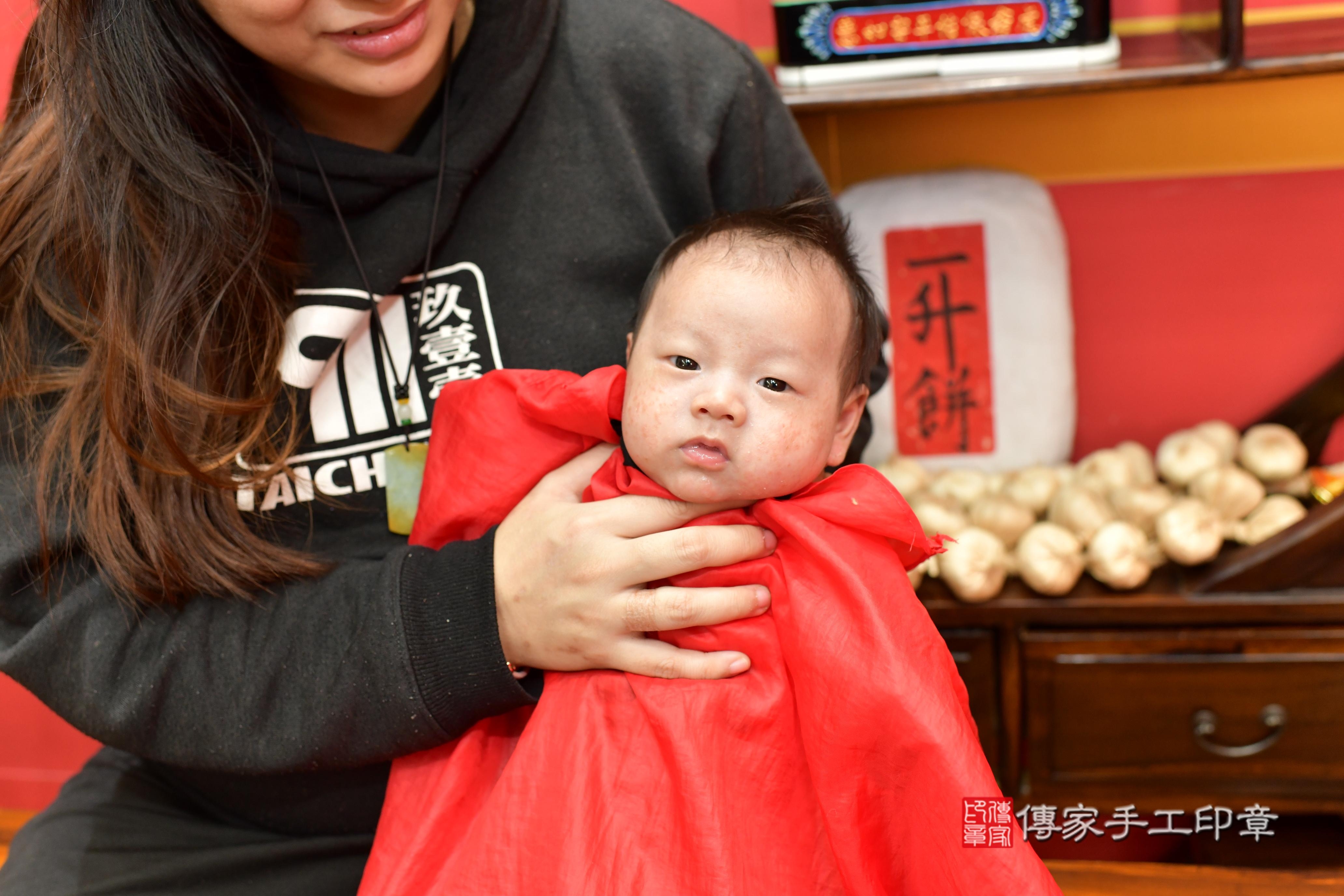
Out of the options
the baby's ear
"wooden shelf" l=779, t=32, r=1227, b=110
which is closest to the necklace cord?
the baby's ear

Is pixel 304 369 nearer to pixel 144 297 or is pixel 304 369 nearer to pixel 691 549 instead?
pixel 144 297

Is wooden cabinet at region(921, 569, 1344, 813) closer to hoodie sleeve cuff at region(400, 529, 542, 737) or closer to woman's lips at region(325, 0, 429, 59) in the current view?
hoodie sleeve cuff at region(400, 529, 542, 737)

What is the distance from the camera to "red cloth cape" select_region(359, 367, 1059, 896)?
787mm

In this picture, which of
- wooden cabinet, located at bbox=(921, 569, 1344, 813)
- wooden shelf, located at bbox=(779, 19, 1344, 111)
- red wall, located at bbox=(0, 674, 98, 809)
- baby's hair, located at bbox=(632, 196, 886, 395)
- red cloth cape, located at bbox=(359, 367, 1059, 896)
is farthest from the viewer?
red wall, located at bbox=(0, 674, 98, 809)

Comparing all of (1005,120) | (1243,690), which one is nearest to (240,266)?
(1005,120)

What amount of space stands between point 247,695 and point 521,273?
48 cm

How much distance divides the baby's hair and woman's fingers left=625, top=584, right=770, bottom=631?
20 cm

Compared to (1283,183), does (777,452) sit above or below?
below

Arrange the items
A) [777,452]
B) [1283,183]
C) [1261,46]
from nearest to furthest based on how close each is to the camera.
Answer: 1. [777,452]
2. [1261,46]
3. [1283,183]

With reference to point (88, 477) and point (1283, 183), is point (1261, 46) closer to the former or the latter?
point (1283, 183)

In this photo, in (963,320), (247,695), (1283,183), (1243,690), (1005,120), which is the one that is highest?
(1005,120)

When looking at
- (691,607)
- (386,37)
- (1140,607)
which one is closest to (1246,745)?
(1140,607)

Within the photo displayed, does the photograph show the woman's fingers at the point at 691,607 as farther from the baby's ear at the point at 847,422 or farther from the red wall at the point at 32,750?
the red wall at the point at 32,750

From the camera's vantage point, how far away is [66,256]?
0.96 metres
